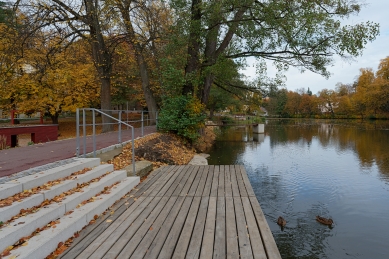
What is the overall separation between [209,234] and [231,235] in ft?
0.81

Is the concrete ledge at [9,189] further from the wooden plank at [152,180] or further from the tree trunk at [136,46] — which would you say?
the tree trunk at [136,46]

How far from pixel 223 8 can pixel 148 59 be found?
287 inches

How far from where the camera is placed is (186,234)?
317cm

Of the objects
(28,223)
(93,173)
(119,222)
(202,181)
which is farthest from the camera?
(202,181)

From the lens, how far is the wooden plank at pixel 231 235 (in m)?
2.73

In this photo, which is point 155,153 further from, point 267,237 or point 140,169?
point 267,237

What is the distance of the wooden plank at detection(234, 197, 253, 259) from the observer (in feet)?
8.98

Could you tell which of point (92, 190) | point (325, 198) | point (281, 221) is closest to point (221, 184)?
point (281, 221)

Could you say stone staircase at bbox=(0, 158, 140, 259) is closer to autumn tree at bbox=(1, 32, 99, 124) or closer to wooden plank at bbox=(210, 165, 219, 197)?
wooden plank at bbox=(210, 165, 219, 197)

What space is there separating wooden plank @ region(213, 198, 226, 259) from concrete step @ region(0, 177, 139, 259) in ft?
5.18

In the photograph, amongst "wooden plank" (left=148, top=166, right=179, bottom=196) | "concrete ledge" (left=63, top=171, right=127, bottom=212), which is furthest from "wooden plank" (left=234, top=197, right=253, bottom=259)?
"concrete ledge" (left=63, top=171, right=127, bottom=212)

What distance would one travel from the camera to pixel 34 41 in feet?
40.3

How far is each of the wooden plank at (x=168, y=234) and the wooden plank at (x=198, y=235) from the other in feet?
0.62

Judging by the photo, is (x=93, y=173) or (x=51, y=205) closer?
(x=51, y=205)
